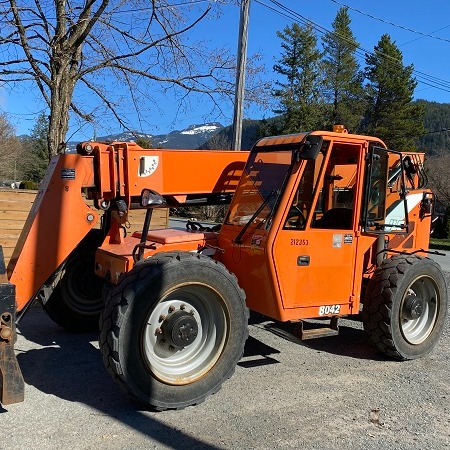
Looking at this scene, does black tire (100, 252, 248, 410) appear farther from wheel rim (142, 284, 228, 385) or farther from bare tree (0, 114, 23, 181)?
bare tree (0, 114, 23, 181)

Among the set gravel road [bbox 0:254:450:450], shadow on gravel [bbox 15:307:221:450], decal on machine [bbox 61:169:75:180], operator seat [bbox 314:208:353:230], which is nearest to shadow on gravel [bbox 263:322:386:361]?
gravel road [bbox 0:254:450:450]

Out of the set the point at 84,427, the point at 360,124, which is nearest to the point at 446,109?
the point at 360,124

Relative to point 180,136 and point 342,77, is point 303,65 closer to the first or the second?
point 342,77

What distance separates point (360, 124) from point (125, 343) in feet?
143

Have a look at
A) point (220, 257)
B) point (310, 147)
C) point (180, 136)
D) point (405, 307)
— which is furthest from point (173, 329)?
point (180, 136)

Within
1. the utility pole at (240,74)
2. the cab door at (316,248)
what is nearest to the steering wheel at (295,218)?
the cab door at (316,248)

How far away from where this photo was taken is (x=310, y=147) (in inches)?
197

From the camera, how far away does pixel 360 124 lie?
45062mm

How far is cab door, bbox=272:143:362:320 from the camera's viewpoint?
5133 millimetres

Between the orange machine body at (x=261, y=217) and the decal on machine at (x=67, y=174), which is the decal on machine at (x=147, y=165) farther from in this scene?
the decal on machine at (x=67, y=174)

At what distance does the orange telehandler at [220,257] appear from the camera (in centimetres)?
443

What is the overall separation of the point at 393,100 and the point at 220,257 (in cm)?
4226

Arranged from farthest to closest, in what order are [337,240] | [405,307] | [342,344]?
[342,344], [405,307], [337,240]

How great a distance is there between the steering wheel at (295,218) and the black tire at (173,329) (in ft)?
2.85
